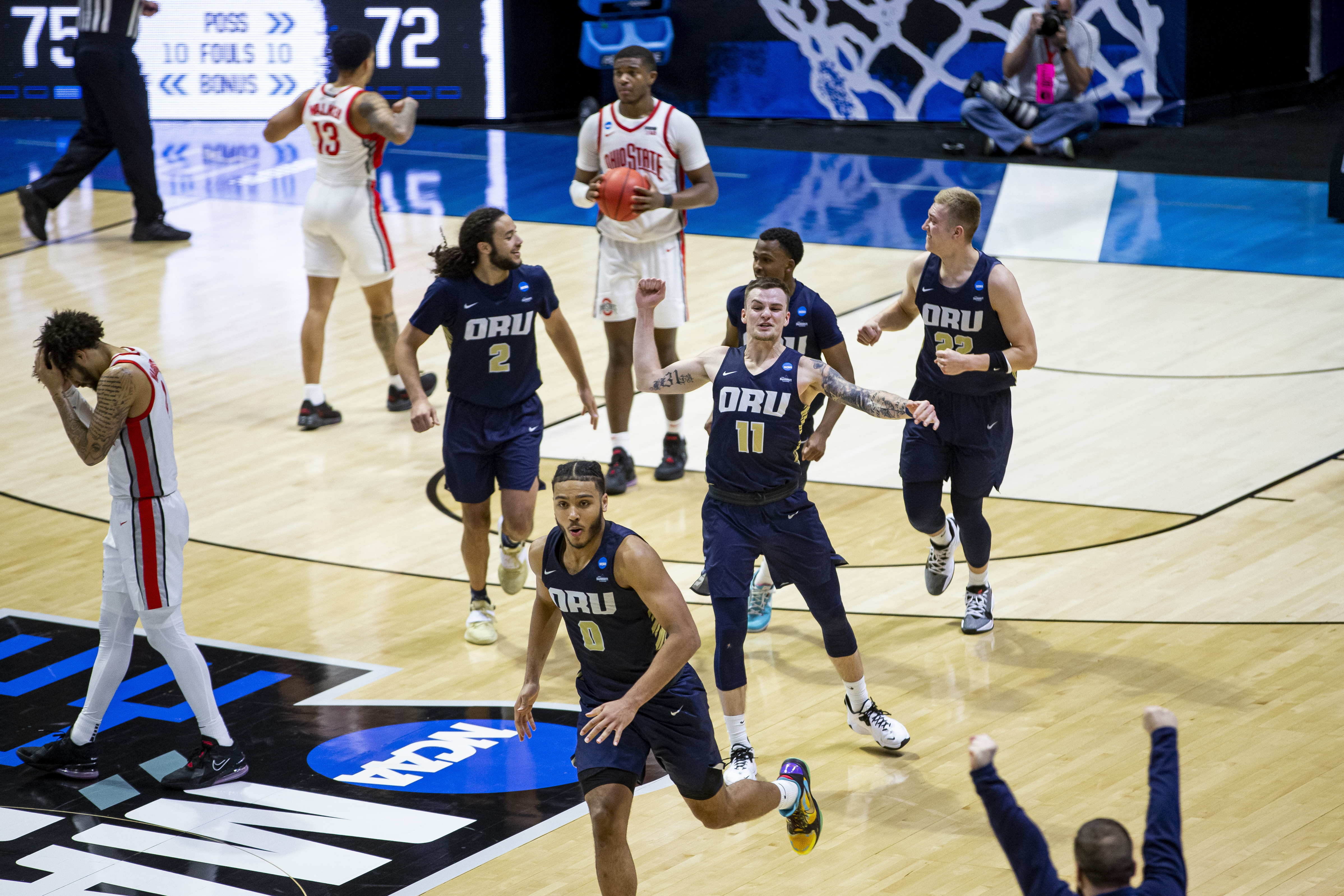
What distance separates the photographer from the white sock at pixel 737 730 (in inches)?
234

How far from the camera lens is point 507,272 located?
7.06 m

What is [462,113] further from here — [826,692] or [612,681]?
[612,681]

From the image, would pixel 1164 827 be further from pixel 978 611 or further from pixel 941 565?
pixel 941 565

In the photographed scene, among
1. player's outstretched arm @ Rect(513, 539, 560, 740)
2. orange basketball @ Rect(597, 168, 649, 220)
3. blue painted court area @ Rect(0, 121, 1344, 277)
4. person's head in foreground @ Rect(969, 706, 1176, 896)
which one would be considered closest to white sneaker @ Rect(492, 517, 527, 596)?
orange basketball @ Rect(597, 168, 649, 220)

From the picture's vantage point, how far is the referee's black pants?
13766 mm

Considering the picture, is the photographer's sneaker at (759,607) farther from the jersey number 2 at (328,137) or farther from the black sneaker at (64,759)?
the jersey number 2 at (328,137)

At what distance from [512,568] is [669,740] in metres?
2.63

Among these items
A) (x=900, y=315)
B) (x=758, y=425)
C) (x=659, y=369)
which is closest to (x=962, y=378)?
(x=900, y=315)

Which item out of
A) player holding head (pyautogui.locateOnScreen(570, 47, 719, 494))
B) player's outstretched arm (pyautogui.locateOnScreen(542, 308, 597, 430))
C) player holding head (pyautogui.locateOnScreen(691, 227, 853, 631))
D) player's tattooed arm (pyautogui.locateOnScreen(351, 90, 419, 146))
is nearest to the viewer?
player holding head (pyautogui.locateOnScreen(691, 227, 853, 631))

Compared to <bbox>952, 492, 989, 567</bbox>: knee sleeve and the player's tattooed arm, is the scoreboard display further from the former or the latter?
<bbox>952, 492, 989, 567</bbox>: knee sleeve

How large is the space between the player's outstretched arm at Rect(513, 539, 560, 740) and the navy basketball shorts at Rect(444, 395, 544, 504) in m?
1.90

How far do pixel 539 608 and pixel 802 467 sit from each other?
2163 mm

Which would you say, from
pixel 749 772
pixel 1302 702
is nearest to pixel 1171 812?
pixel 749 772

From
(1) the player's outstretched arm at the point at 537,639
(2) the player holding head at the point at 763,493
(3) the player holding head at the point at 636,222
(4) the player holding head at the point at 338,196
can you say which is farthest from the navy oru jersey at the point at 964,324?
(4) the player holding head at the point at 338,196
